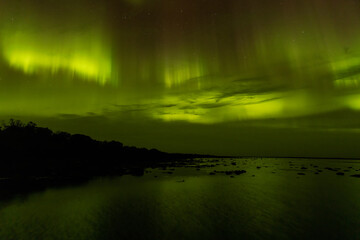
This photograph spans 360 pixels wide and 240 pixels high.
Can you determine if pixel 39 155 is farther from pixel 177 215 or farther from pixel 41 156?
pixel 177 215

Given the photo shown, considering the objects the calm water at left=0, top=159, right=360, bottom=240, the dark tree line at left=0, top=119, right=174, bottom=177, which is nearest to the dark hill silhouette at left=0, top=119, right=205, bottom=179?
the dark tree line at left=0, top=119, right=174, bottom=177

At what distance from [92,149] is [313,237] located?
367ft

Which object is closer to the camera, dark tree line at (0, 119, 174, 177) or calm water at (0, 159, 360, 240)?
calm water at (0, 159, 360, 240)

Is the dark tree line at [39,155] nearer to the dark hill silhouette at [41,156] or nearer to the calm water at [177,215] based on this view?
the dark hill silhouette at [41,156]

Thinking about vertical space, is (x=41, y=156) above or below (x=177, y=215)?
above

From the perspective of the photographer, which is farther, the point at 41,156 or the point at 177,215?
the point at 41,156

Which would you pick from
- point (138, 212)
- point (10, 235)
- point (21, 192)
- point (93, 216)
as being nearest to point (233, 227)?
point (138, 212)

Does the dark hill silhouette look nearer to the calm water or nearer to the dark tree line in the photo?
the dark tree line

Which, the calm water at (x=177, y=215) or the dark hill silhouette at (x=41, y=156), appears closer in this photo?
the calm water at (x=177, y=215)

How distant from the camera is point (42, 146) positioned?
9088 cm

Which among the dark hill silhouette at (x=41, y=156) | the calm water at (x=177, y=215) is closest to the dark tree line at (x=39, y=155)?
the dark hill silhouette at (x=41, y=156)

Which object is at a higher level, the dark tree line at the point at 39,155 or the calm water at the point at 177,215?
the dark tree line at the point at 39,155

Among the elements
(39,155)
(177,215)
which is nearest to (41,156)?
(39,155)

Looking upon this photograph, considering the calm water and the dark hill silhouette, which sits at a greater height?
the dark hill silhouette
